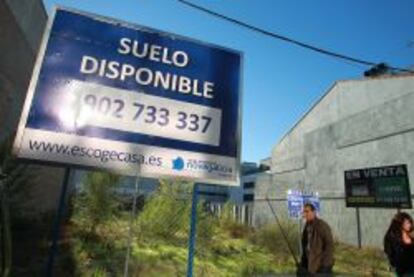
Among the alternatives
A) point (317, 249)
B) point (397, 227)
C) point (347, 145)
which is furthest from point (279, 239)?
point (347, 145)

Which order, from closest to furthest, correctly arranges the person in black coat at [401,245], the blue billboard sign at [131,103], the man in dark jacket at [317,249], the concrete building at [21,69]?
the blue billboard sign at [131,103] < the man in dark jacket at [317,249] < the person in black coat at [401,245] < the concrete building at [21,69]

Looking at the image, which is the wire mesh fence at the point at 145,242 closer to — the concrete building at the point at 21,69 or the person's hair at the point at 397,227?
the person's hair at the point at 397,227

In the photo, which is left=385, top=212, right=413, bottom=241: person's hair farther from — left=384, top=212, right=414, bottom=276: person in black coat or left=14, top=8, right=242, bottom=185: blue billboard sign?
left=14, top=8, right=242, bottom=185: blue billboard sign

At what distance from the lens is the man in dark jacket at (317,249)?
6.41m

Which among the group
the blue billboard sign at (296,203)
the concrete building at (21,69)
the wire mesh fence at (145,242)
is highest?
the concrete building at (21,69)

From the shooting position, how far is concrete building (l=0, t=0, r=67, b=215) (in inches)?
474

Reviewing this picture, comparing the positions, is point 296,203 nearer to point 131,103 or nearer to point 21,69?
point 131,103

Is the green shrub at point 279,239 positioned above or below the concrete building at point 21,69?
below

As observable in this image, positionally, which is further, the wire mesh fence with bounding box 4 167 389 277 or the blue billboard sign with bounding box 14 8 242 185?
the wire mesh fence with bounding box 4 167 389 277

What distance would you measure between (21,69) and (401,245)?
1221 cm

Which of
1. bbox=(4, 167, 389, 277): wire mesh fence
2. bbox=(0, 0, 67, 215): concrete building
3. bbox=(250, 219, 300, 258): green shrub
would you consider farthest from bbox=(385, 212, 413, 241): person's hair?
bbox=(0, 0, 67, 215): concrete building

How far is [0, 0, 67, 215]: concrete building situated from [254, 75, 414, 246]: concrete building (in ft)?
51.7

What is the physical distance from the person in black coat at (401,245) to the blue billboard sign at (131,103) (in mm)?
4006

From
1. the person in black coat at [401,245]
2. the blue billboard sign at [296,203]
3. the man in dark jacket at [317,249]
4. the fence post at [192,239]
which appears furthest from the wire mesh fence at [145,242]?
the fence post at [192,239]
